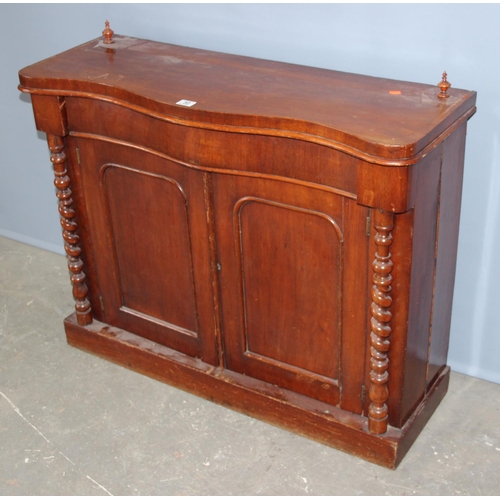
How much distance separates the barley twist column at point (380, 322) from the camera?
2.26m

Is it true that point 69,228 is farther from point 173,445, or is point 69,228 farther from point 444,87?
point 444,87

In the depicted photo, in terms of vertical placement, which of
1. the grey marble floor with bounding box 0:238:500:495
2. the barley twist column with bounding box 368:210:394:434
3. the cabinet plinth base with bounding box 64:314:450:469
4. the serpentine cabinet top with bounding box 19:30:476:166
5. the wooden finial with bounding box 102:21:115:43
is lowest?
the grey marble floor with bounding box 0:238:500:495

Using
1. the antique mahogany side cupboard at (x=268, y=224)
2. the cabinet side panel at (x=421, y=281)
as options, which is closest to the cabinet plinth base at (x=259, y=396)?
the antique mahogany side cupboard at (x=268, y=224)

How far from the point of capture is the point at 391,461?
2.61 m

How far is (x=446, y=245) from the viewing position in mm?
2605

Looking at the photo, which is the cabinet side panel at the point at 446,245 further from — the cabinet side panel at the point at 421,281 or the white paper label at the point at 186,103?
the white paper label at the point at 186,103

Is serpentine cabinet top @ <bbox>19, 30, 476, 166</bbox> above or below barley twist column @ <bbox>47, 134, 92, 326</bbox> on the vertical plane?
above

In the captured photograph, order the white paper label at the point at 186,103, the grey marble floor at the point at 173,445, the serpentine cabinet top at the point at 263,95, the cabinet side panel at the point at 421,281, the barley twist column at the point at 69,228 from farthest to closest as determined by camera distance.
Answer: the barley twist column at the point at 69,228, the grey marble floor at the point at 173,445, the white paper label at the point at 186,103, the cabinet side panel at the point at 421,281, the serpentine cabinet top at the point at 263,95

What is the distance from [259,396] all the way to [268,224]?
0.66 m

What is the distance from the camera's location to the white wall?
97.7 inches

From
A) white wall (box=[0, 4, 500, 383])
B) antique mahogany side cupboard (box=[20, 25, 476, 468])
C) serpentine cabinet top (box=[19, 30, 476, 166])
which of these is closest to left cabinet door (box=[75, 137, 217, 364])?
antique mahogany side cupboard (box=[20, 25, 476, 468])

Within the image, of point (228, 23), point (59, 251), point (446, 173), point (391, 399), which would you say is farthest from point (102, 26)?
point (391, 399)

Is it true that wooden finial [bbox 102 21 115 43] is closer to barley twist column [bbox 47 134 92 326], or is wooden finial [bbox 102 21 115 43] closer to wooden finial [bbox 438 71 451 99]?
barley twist column [bbox 47 134 92 326]

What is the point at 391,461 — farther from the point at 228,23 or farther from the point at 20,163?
the point at 20,163
